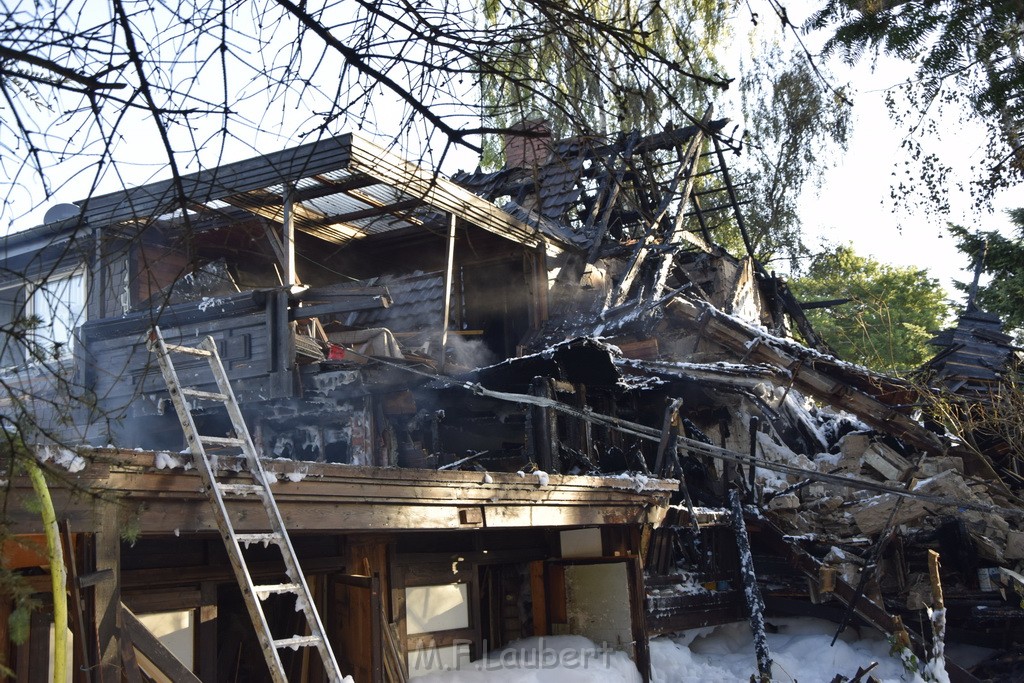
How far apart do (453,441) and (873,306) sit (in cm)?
2010

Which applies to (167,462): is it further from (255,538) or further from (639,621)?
(639,621)

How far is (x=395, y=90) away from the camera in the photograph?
3832 millimetres

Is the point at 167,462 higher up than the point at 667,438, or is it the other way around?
the point at 667,438

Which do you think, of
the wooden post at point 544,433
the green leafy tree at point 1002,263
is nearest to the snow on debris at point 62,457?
the wooden post at point 544,433

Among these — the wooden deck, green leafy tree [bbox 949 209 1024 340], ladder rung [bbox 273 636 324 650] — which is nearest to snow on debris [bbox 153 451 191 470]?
the wooden deck

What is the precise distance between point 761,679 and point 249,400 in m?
7.00

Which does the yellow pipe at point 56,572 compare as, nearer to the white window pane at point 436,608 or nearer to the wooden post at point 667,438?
the white window pane at point 436,608

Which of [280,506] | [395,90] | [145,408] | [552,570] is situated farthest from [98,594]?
[145,408]

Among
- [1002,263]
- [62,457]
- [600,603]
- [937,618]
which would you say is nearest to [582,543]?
[600,603]

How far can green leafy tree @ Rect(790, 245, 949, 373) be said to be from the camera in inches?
1178

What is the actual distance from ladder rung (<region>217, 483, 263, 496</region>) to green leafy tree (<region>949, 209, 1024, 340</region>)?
1541 cm

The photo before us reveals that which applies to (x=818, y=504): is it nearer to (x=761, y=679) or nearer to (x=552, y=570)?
(x=761, y=679)

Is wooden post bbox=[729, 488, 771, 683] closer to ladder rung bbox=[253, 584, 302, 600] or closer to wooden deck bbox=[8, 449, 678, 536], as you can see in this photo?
wooden deck bbox=[8, 449, 678, 536]

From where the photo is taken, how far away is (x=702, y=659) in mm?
11664
